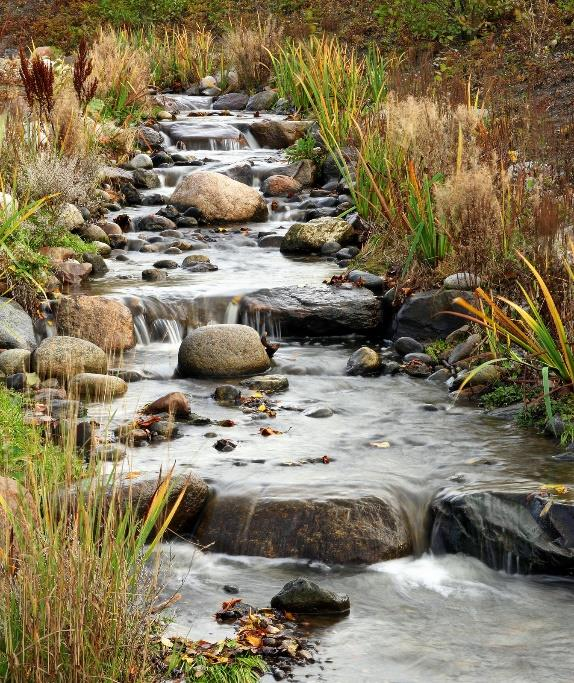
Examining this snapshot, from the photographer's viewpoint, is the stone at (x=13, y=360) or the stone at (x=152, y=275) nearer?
the stone at (x=13, y=360)

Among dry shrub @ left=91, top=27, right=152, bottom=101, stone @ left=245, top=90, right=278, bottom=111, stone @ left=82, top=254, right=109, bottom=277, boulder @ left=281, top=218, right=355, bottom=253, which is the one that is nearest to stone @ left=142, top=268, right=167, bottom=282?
stone @ left=82, top=254, right=109, bottom=277

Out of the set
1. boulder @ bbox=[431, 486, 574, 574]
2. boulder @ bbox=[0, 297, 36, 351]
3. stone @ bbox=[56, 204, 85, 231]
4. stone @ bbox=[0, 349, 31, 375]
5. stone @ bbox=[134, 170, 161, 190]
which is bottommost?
boulder @ bbox=[431, 486, 574, 574]

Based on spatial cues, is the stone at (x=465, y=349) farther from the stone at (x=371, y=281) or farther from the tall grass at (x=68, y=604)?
the tall grass at (x=68, y=604)

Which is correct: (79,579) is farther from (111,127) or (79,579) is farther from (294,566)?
(111,127)

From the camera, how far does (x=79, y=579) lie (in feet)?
9.44

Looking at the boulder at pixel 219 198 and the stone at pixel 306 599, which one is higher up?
the boulder at pixel 219 198

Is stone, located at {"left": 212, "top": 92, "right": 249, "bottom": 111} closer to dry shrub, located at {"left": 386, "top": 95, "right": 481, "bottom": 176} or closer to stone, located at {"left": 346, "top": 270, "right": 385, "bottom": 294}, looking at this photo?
dry shrub, located at {"left": 386, "top": 95, "right": 481, "bottom": 176}

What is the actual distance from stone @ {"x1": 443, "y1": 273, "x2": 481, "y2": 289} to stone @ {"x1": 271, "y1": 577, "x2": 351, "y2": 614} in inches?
148

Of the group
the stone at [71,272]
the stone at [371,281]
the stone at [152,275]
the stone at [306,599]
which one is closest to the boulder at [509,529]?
the stone at [306,599]

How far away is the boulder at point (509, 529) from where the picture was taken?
4.85m

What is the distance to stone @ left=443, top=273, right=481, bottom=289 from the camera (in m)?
7.62

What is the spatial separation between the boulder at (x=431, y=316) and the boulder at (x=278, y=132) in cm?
677

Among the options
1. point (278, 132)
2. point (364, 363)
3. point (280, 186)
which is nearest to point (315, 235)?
point (280, 186)

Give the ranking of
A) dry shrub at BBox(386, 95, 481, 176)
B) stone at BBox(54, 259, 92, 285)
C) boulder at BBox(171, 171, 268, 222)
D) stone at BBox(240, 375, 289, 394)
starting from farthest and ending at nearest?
1. boulder at BBox(171, 171, 268, 222)
2. stone at BBox(54, 259, 92, 285)
3. dry shrub at BBox(386, 95, 481, 176)
4. stone at BBox(240, 375, 289, 394)
